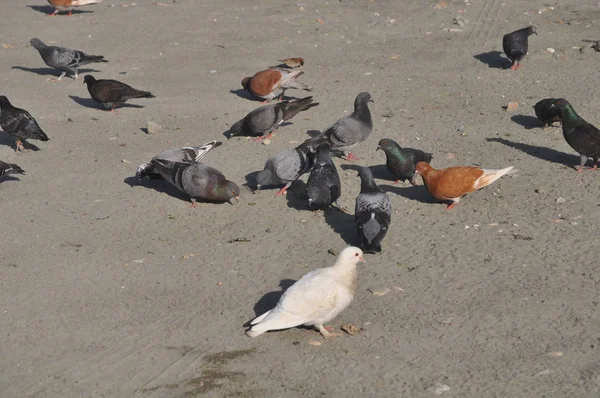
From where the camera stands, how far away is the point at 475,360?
5773 mm

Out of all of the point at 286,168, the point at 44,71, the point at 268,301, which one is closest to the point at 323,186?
the point at 286,168

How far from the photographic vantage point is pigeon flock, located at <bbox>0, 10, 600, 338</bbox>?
6.12 metres

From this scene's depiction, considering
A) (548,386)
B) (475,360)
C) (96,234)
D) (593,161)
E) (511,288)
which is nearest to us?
(548,386)

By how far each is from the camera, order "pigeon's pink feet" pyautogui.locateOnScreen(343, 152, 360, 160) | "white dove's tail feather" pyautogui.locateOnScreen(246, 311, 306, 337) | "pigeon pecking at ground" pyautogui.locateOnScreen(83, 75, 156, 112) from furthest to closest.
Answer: "pigeon pecking at ground" pyautogui.locateOnScreen(83, 75, 156, 112), "pigeon's pink feet" pyautogui.locateOnScreen(343, 152, 360, 160), "white dove's tail feather" pyautogui.locateOnScreen(246, 311, 306, 337)

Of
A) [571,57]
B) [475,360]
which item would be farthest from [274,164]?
[571,57]

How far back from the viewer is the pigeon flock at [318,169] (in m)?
6.12

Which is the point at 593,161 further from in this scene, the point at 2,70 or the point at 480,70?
the point at 2,70

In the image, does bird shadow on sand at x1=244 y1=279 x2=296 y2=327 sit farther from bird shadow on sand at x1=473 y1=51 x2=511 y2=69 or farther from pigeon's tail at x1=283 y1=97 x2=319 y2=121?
bird shadow on sand at x1=473 y1=51 x2=511 y2=69

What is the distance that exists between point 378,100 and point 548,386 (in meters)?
6.86

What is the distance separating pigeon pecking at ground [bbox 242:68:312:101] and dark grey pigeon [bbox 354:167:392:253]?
4.17m

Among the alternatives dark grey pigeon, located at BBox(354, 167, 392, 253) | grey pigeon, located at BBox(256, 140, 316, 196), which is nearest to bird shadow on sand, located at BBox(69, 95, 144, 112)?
grey pigeon, located at BBox(256, 140, 316, 196)

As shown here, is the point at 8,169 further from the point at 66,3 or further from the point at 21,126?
the point at 66,3

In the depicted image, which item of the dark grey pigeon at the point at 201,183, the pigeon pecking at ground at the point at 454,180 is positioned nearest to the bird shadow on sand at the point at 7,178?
the dark grey pigeon at the point at 201,183

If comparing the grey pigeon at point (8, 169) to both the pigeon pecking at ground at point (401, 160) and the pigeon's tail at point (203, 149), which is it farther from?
the pigeon pecking at ground at point (401, 160)
